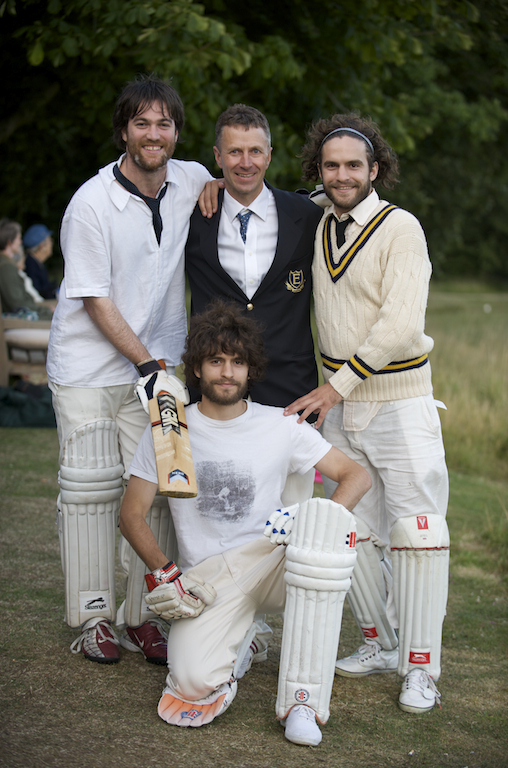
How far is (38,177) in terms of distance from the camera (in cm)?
897

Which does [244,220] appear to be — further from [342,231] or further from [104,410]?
[104,410]

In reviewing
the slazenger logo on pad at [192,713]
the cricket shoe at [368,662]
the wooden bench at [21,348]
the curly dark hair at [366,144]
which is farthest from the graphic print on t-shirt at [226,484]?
the wooden bench at [21,348]

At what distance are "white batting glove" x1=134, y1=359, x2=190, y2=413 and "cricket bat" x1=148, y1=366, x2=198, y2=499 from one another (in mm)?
23

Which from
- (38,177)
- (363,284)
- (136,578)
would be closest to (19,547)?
(136,578)

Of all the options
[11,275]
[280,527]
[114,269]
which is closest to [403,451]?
[280,527]

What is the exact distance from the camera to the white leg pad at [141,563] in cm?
271

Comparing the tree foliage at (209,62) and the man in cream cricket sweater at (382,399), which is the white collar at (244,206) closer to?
the man in cream cricket sweater at (382,399)

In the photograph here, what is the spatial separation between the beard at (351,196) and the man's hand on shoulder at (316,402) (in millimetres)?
581

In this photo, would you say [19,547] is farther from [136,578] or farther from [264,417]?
[264,417]

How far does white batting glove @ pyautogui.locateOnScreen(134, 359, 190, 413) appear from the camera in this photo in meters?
2.47

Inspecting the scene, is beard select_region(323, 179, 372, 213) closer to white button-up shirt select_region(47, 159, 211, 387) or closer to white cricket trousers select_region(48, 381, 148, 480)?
white button-up shirt select_region(47, 159, 211, 387)

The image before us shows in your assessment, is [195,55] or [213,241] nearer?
[213,241]

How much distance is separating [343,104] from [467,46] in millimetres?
1213

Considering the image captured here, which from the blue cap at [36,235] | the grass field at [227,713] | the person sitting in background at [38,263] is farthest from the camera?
the person sitting in background at [38,263]
